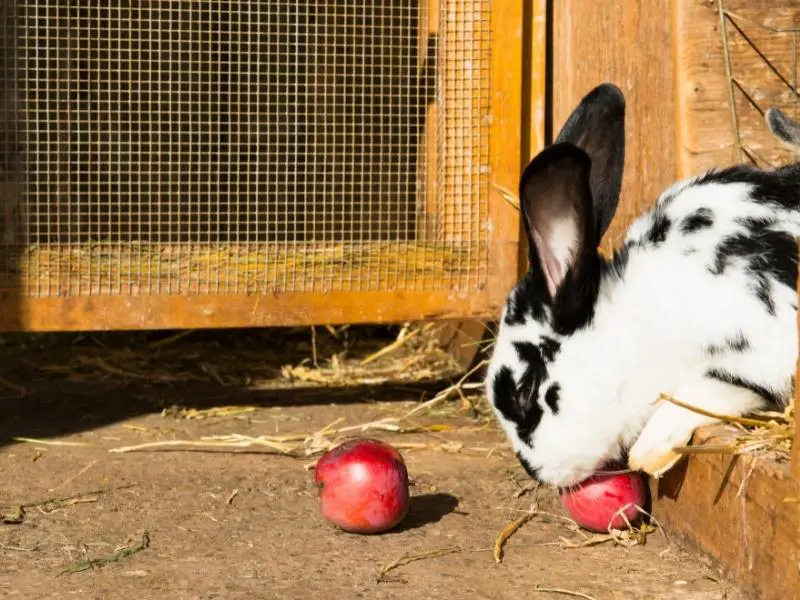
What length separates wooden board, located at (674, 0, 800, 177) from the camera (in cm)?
334

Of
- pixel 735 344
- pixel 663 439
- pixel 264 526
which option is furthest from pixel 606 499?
pixel 264 526

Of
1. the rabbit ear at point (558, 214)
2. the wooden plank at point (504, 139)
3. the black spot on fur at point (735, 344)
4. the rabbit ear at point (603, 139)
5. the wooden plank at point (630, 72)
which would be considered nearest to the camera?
the rabbit ear at point (558, 214)

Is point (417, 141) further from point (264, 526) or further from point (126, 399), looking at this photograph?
point (264, 526)

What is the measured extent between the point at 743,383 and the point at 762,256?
27 centimetres

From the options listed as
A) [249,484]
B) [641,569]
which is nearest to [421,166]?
[249,484]

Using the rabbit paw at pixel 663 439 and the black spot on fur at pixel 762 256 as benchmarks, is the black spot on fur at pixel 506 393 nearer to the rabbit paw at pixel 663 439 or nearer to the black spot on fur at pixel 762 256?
the rabbit paw at pixel 663 439

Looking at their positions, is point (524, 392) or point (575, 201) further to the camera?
point (524, 392)

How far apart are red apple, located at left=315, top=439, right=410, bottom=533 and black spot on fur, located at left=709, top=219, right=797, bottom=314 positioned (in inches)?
32.6

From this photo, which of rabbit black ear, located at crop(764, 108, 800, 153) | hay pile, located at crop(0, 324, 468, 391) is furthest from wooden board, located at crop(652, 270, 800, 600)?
hay pile, located at crop(0, 324, 468, 391)

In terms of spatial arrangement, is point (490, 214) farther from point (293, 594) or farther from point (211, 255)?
point (293, 594)

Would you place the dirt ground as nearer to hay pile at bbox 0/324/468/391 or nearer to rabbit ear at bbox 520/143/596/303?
hay pile at bbox 0/324/468/391

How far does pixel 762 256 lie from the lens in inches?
102

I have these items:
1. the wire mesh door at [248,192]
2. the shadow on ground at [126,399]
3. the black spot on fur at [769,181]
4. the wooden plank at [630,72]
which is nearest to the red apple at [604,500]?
the black spot on fur at [769,181]

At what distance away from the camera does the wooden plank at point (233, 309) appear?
141 inches
